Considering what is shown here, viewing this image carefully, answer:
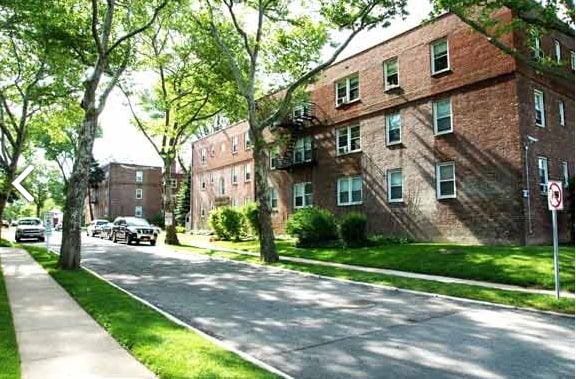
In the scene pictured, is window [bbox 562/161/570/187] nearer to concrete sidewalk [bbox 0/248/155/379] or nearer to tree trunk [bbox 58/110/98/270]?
tree trunk [bbox 58/110/98/270]

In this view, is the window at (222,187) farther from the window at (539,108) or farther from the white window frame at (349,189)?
the window at (539,108)

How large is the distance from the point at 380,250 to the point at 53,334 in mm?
14254

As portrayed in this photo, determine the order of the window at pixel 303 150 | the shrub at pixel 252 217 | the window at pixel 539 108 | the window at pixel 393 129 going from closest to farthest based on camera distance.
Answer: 1. the window at pixel 539 108
2. the window at pixel 393 129
3. the shrub at pixel 252 217
4. the window at pixel 303 150

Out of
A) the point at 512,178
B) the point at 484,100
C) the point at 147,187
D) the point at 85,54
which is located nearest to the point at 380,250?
the point at 512,178

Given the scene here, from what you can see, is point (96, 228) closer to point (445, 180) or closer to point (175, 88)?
point (175, 88)

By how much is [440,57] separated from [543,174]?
23.1ft

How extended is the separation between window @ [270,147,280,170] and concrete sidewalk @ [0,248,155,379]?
23.0m

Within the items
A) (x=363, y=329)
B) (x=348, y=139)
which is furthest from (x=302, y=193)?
(x=363, y=329)

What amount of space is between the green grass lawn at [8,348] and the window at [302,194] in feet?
72.4

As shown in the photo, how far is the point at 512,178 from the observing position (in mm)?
18797

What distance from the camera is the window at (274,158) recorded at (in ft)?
108

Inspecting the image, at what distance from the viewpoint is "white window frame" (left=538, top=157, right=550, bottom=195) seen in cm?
1974

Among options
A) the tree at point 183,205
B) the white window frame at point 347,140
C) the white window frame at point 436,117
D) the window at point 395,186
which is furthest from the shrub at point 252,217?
the tree at point 183,205

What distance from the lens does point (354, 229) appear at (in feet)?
70.9
